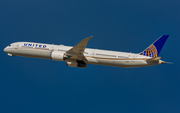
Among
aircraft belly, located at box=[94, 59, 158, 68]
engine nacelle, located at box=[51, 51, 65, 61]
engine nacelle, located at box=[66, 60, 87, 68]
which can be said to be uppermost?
engine nacelle, located at box=[51, 51, 65, 61]

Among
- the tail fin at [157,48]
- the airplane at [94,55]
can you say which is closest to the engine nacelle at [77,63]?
the airplane at [94,55]

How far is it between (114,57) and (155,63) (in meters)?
A: 7.40

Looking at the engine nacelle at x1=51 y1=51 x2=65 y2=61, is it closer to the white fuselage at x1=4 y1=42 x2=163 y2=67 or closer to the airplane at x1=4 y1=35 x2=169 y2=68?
the airplane at x1=4 y1=35 x2=169 y2=68

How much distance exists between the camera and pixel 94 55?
38.5 m

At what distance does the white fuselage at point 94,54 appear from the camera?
121ft

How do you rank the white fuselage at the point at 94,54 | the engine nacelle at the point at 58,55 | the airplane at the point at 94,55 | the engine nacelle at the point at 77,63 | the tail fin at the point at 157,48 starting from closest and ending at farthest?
1. the airplane at the point at 94,55
2. the white fuselage at the point at 94,54
3. the tail fin at the point at 157,48
4. the engine nacelle at the point at 58,55
5. the engine nacelle at the point at 77,63

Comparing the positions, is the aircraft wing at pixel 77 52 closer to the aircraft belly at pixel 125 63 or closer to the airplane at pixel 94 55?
the airplane at pixel 94 55

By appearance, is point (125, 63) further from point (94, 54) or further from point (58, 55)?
point (58, 55)

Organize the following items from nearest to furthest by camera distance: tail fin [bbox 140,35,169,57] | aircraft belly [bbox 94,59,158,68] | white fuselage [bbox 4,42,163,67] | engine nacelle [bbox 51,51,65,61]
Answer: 1. aircraft belly [bbox 94,59,158,68]
2. white fuselage [bbox 4,42,163,67]
3. tail fin [bbox 140,35,169,57]
4. engine nacelle [bbox 51,51,65,61]

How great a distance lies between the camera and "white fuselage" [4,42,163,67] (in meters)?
37.0

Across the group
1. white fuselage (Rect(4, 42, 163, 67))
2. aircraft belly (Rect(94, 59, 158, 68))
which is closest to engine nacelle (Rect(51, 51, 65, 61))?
white fuselage (Rect(4, 42, 163, 67))

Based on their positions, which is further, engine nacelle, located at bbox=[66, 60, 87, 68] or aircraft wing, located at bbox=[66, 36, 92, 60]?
engine nacelle, located at bbox=[66, 60, 87, 68]

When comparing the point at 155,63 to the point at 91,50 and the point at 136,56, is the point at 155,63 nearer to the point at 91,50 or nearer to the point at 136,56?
the point at 136,56

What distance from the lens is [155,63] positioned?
35688 mm
